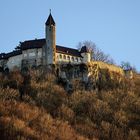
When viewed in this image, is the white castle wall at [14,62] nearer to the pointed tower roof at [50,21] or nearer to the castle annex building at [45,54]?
the castle annex building at [45,54]

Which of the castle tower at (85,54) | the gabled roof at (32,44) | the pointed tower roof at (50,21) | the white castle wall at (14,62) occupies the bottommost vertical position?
the white castle wall at (14,62)

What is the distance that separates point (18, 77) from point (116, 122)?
12867mm

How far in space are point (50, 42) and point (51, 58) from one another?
2.10 meters

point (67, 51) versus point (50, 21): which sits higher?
point (50, 21)

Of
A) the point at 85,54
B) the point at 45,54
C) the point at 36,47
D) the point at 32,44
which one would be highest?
the point at 32,44

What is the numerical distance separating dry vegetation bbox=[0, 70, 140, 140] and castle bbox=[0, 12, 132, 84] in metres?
1.62

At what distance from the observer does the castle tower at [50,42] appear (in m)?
89.0

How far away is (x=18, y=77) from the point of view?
87812 mm

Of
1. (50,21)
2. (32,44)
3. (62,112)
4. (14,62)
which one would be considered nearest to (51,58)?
(32,44)

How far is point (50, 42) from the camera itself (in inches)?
3533

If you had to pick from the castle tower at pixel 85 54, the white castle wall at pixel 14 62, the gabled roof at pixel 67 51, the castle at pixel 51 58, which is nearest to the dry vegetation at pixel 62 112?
the castle at pixel 51 58

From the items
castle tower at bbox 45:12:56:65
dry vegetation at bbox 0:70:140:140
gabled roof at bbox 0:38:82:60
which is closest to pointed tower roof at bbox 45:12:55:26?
castle tower at bbox 45:12:56:65

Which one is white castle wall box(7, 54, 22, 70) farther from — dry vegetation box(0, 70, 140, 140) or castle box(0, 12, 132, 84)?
dry vegetation box(0, 70, 140, 140)

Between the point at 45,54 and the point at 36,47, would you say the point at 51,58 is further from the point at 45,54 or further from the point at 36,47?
the point at 36,47
